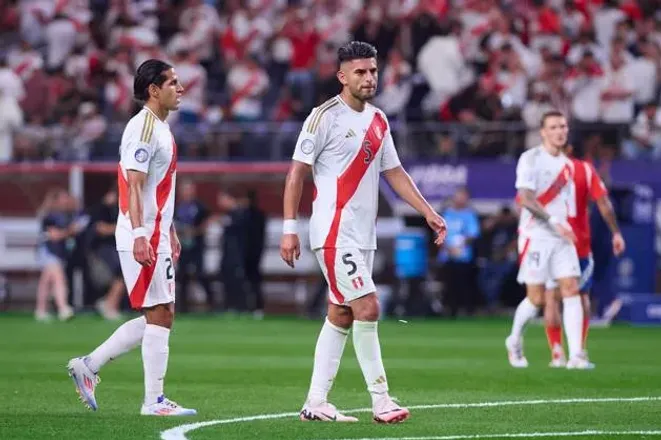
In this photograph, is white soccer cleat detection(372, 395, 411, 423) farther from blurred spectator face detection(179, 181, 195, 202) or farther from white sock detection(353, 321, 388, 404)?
blurred spectator face detection(179, 181, 195, 202)

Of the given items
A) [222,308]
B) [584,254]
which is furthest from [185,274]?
[584,254]

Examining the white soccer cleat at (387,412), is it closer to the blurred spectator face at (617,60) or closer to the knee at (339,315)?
the knee at (339,315)

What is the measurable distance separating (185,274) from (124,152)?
60.1ft

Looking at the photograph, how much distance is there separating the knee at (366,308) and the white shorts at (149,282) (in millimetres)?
1454

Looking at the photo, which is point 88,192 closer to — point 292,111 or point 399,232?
point 292,111

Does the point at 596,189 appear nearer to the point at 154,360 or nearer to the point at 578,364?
the point at 578,364

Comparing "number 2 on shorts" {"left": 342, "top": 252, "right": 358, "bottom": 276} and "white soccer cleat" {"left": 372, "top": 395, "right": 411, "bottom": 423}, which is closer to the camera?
"white soccer cleat" {"left": 372, "top": 395, "right": 411, "bottom": 423}

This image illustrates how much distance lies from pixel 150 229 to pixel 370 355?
186 centimetres

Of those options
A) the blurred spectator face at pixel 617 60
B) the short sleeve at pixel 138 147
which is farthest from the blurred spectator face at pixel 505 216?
the short sleeve at pixel 138 147

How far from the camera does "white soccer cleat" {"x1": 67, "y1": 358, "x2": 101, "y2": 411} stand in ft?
39.4

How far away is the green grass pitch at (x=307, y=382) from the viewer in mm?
10828

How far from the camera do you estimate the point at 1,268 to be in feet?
100.0

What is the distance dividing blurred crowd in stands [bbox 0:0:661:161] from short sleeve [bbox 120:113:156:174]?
15.7 metres

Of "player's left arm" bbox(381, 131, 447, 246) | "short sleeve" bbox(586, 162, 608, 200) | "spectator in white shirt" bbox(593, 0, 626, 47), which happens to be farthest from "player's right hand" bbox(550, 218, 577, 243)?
"spectator in white shirt" bbox(593, 0, 626, 47)
